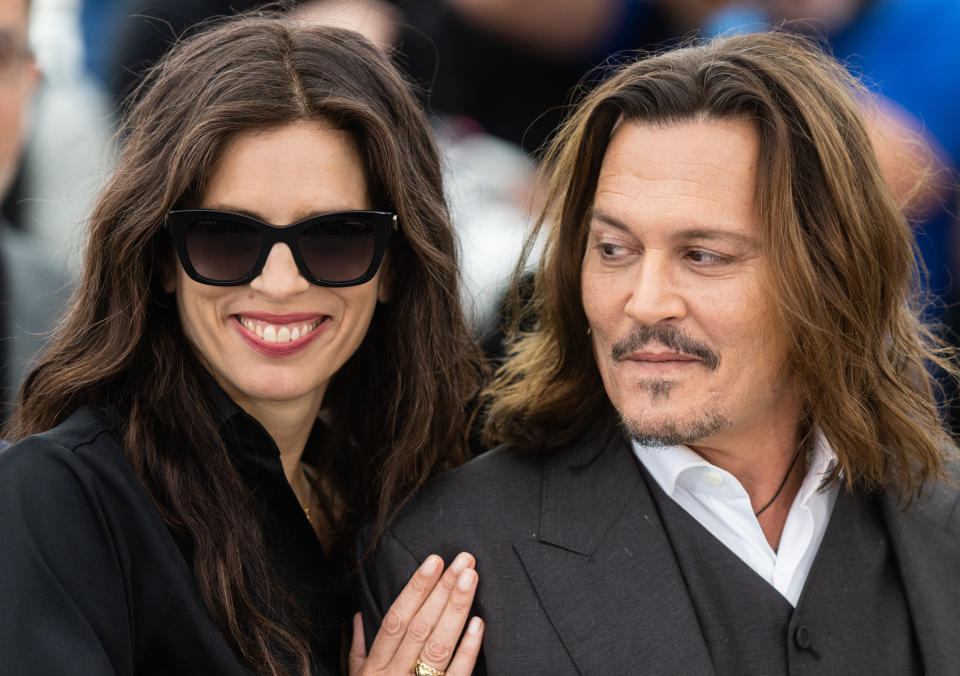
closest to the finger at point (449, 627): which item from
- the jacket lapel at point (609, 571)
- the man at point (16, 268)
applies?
the jacket lapel at point (609, 571)

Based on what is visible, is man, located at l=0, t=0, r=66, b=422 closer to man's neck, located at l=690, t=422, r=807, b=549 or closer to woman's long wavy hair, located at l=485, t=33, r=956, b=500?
woman's long wavy hair, located at l=485, t=33, r=956, b=500

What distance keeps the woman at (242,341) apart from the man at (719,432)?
20 centimetres

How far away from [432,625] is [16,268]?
2.28 m

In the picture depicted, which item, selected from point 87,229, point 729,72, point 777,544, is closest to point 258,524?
point 87,229

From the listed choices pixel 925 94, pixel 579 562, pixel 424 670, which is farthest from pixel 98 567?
pixel 925 94

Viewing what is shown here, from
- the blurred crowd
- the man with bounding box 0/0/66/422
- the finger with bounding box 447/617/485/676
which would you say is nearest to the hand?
the finger with bounding box 447/617/485/676

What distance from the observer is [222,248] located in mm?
2801

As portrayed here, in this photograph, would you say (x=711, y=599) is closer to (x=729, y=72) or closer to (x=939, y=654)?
(x=939, y=654)

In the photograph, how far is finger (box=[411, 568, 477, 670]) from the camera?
9.16 ft

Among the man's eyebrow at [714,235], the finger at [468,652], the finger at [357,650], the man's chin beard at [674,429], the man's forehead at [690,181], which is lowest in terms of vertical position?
the finger at [357,650]

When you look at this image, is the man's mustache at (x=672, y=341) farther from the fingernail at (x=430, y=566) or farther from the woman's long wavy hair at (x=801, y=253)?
the fingernail at (x=430, y=566)

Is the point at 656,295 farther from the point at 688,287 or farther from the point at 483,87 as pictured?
the point at 483,87

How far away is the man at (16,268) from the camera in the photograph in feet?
→ 13.3

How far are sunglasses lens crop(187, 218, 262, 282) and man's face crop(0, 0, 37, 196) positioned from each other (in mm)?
1646
